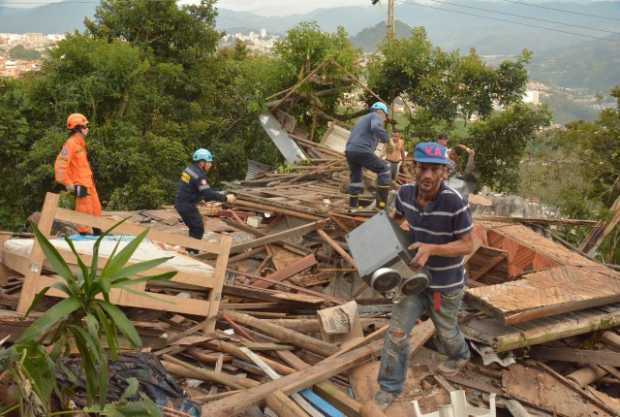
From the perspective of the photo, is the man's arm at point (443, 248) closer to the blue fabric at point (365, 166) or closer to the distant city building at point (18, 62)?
the blue fabric at point (365, 166)

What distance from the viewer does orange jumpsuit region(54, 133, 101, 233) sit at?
19.8 feet

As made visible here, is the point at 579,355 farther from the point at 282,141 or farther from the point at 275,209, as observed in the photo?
the point at 282,141

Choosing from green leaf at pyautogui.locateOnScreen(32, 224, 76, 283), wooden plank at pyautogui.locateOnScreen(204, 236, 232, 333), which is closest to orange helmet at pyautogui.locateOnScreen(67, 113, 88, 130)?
wooden plank at pyautogui.locateOnScreen(204, 236, 232, 333)

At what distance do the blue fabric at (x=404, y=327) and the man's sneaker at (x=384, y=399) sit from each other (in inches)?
1.1

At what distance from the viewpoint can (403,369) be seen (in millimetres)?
3621

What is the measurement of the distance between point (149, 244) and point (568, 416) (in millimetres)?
3478

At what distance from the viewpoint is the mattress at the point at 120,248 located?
169 inches

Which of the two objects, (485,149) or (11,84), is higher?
(11,84)

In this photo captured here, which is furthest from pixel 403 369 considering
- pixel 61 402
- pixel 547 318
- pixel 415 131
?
pixel 415 131

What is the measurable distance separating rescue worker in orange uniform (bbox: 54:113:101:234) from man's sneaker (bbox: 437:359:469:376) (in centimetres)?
394

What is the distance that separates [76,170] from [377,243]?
4.10 m

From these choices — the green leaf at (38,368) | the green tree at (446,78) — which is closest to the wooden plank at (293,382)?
the green leaf at (38,368)

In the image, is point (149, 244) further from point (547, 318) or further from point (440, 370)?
point (547, 318)

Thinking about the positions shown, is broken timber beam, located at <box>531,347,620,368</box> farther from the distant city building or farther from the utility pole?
the utility pole
